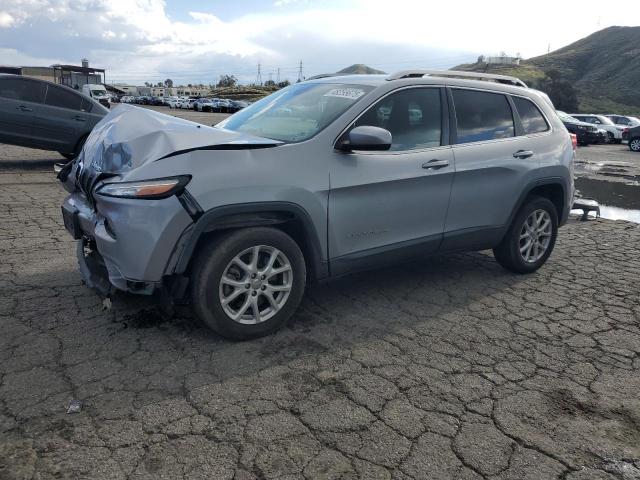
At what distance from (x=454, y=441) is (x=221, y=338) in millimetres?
1679

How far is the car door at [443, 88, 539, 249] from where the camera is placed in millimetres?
4426

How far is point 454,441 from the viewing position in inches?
103

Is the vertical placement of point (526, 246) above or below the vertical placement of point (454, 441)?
above

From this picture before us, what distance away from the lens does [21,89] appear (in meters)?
9.95

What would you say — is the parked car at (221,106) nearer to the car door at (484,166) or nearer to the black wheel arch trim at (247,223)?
the car door at (484,166)

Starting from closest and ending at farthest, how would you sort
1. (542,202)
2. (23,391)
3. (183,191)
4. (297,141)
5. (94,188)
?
(23,391) < (183,191) < (94,188) < (297,141) < (542,202)

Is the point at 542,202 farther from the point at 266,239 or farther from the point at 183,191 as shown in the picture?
the point at 183,191

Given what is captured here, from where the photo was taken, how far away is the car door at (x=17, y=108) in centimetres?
976

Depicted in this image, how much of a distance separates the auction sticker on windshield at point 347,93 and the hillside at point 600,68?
5308 centimetres

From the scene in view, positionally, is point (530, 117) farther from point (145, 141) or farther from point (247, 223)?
point (145, 141)

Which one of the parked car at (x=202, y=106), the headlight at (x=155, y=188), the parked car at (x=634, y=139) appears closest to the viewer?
the headlight at (x=155, y=188)

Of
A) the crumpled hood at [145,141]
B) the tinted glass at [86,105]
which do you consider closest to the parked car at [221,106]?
the tinted glass at [86,105]

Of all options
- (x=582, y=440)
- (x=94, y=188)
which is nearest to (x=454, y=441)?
(x=582, y=440)

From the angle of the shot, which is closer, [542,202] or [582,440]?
[582,440]
